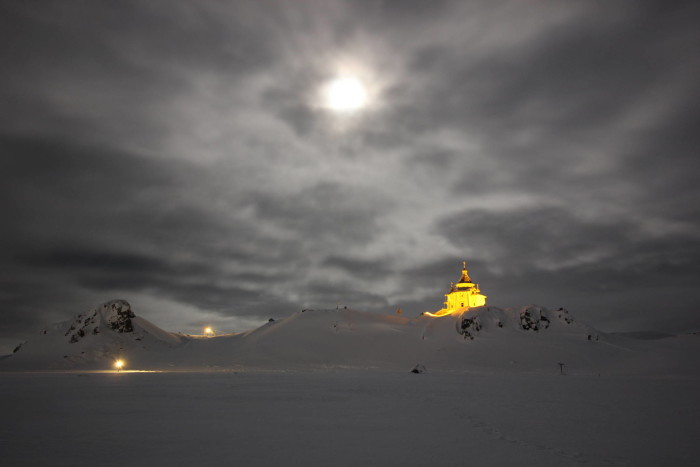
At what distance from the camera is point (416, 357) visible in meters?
86.4

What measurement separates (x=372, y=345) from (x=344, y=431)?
78622 mm

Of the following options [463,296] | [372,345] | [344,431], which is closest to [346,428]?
[344,431]

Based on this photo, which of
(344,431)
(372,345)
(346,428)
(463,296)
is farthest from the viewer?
(463,296)

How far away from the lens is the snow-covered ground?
12.2m

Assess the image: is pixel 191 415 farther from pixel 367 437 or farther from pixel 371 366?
pixel 371 366

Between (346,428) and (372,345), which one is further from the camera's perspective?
(372,345)

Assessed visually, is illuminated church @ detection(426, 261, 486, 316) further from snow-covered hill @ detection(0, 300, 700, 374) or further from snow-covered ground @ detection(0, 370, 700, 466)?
snow-covered ground @ detection(0, 370, 700, 466)

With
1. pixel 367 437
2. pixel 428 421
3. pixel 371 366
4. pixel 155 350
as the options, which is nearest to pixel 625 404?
pixel 428 421

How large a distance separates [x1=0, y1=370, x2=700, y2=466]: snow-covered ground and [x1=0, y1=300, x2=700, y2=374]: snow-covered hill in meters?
52.8

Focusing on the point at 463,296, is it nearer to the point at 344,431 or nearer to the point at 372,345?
the point at 372,345

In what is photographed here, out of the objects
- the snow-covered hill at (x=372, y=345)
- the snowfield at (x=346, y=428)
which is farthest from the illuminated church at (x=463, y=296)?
the snowfield at (x=346, y=428)

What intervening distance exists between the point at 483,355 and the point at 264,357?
40203mm

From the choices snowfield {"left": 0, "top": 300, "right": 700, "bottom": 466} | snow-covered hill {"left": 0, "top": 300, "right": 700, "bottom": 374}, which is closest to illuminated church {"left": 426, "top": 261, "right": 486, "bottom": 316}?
snow-covered hill {"left": 0, "top": 300, "right": 700, "bottom": 374}

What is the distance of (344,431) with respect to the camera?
53.2ft
